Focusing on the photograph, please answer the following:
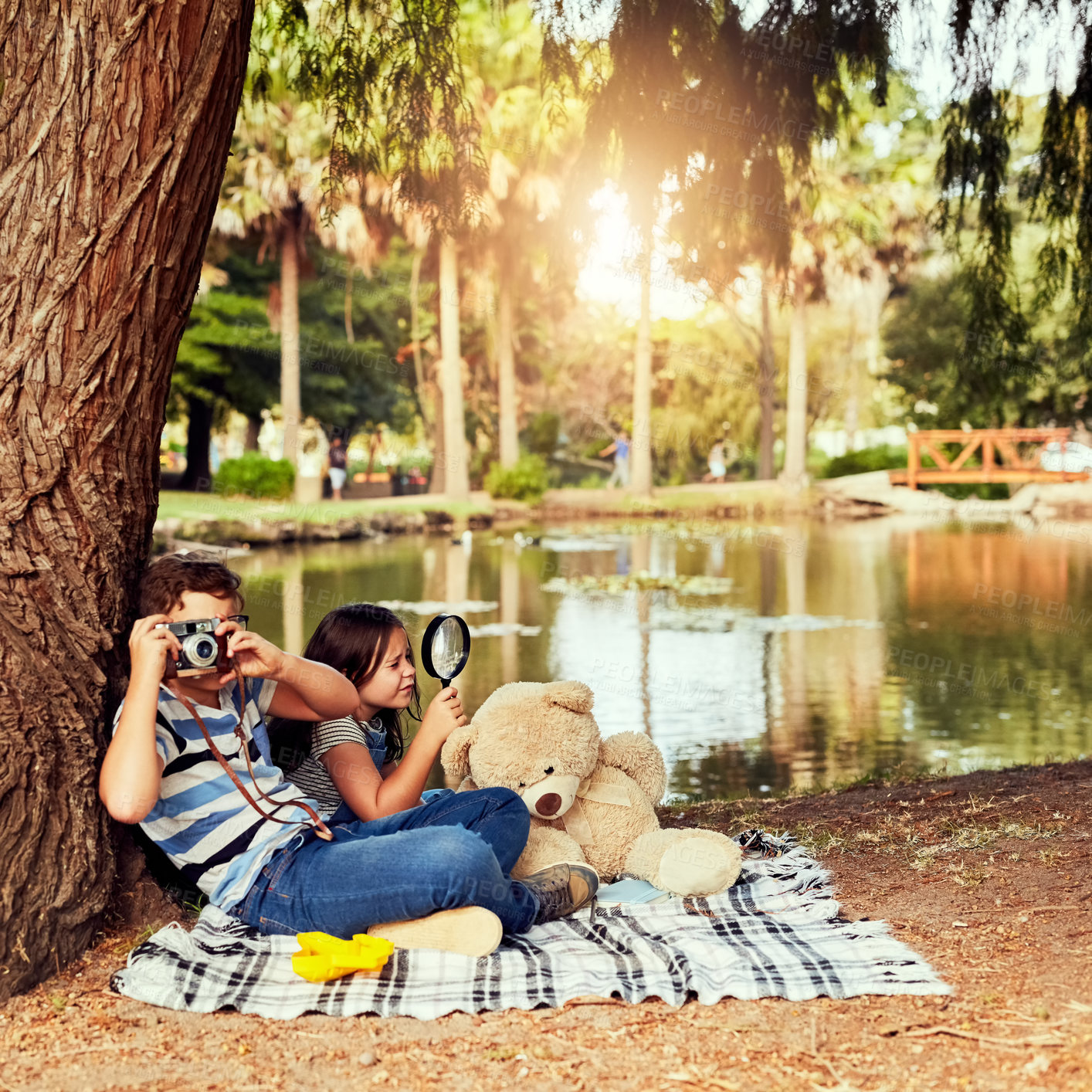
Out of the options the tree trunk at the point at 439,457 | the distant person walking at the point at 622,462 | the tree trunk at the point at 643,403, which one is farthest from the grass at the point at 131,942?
the distant person walking at the point at 622,462

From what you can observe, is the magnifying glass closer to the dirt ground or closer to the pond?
the dirt ground

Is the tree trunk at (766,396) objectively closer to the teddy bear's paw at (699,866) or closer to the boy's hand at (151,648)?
the teddy bear's paw at (699,866)

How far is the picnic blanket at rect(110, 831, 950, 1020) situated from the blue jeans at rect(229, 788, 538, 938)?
0.08 meters

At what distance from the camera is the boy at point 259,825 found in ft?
9.03

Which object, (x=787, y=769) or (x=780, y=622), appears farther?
(x=780, y=622)

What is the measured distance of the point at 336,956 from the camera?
2.70m

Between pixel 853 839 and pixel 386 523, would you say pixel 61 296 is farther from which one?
pixel 386 523

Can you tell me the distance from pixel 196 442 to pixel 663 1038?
30301mm

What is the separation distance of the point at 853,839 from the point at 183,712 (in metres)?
2.17

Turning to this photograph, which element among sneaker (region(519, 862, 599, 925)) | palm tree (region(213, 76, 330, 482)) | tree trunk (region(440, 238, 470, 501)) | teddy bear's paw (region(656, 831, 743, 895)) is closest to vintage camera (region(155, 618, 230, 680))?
sneaker (region(519, 862, 599, 925))

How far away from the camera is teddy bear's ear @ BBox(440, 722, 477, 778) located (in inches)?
134

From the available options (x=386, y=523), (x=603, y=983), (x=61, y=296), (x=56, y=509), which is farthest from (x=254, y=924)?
(x=386, y=523)

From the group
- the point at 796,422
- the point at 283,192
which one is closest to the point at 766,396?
the point at 796,422

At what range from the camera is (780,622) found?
11.8 metres
